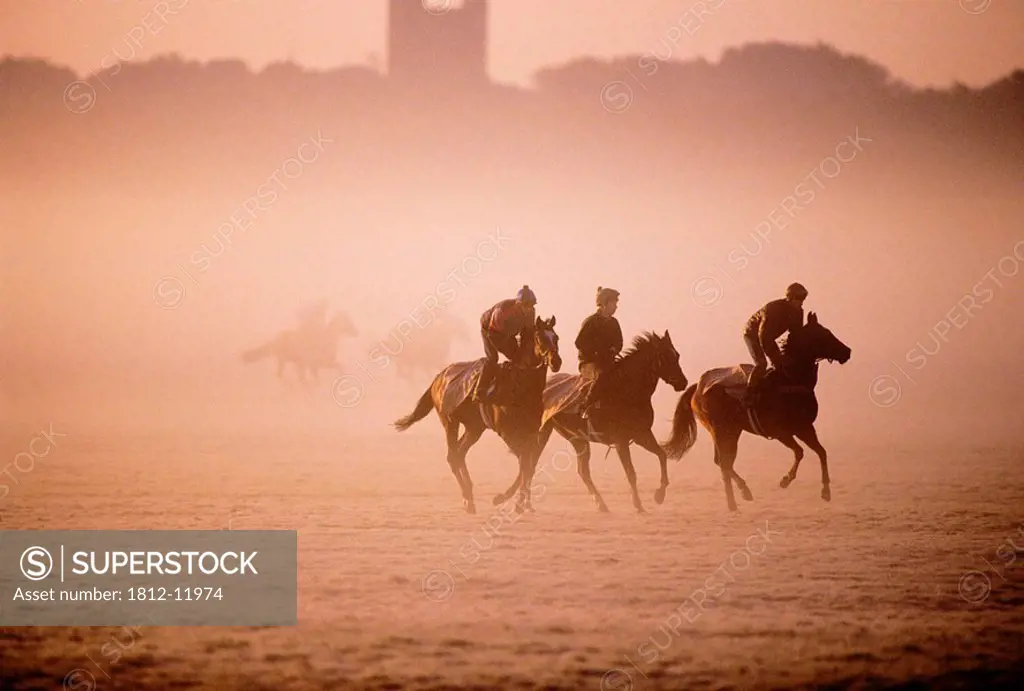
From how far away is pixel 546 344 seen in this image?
27.0ft

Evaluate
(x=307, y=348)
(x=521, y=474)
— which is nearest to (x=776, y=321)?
(x=521, y=474)

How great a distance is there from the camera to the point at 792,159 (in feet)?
38.9

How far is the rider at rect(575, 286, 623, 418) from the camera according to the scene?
343 inches

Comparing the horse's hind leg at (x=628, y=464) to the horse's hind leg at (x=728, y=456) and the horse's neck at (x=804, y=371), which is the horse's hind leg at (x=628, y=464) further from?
the horse's neck at (x=804, y=371)

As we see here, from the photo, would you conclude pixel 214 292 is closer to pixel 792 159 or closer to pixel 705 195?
pixel 705 195

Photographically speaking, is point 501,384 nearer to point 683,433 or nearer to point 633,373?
point 633,373

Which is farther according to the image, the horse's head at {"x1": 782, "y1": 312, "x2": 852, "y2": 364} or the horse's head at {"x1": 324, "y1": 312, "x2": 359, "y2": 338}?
the horse's head at {"x1": 324, "y1": 312, "x2": 359, "y2": 338}

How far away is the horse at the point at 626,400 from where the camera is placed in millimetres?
8703

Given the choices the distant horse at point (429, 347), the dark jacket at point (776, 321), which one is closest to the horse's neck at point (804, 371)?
the dark jacket at point (776, 321)

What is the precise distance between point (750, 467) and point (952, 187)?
3.63m

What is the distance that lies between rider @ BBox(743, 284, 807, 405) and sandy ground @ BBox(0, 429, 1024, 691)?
1.14m

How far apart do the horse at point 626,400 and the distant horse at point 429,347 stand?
4.95 m

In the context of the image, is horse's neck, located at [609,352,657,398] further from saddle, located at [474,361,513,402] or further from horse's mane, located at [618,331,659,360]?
saddle, located at [474,361,513,402]

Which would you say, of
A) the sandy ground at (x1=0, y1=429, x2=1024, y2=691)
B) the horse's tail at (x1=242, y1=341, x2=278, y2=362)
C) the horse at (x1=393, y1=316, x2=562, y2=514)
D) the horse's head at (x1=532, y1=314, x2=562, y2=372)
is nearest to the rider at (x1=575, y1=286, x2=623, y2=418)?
the horse at (x1=393, y1=316, x2=562, y2=514)
